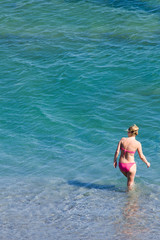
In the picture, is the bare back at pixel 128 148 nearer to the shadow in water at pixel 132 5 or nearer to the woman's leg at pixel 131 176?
the woman's leg at pixel 131 176

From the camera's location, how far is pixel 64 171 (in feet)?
42.0

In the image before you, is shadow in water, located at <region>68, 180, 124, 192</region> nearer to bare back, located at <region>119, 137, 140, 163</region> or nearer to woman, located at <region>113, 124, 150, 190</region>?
woman, located at <region>113, 124, 150, 190</region>

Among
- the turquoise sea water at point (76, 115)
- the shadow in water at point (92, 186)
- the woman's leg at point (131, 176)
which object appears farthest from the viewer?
the shadow in water at point (92, 186)

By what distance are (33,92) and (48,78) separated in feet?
4.42

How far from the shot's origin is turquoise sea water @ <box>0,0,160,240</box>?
10117 mm

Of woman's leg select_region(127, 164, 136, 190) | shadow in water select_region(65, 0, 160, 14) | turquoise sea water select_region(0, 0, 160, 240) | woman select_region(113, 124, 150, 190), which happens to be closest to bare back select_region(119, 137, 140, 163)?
woman select_region(113, 124, 150, 190)

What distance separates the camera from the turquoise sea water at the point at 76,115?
1012cm

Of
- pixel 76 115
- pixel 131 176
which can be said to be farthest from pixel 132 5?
pixel 131 176

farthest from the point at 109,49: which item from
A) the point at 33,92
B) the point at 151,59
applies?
the point at 33,92

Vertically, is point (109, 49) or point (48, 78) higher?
point (109, 49)

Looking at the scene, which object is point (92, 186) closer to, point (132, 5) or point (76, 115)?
point (76, 115)

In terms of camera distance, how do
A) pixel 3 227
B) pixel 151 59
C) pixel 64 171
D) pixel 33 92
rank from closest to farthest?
pixel 3 227
pixel 64 171
pixel 33 92
pixel 151 59

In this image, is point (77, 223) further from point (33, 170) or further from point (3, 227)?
point (33, 170)

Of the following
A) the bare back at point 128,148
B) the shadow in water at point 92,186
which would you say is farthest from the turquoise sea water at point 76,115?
the bare back at point 128,148
